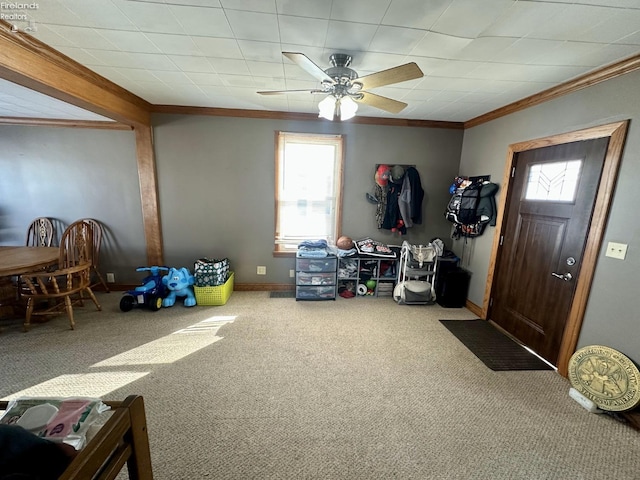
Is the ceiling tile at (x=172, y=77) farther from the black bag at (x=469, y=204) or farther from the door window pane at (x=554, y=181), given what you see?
the door window pane at (x=554, y=181)

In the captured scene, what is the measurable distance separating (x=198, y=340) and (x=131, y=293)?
Answer: 121cm

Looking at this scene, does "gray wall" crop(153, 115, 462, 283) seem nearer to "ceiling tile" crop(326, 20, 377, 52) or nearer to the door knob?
the door knob

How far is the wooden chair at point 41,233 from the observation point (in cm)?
348

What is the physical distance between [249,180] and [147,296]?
1913 millimetres

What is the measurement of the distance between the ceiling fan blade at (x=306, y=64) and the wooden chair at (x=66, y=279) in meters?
2.73

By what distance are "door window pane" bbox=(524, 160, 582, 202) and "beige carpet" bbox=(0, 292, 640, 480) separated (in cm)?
159

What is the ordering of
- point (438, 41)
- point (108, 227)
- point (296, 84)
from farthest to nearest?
point (108, 227)
point (296, 84)
point (438, 41)

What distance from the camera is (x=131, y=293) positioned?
10.2 feet

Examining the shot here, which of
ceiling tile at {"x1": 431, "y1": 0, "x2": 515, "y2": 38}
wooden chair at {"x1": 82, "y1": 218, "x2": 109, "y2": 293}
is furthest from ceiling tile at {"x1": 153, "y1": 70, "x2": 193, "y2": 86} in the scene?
wooden chair at {"x1": 82, "y1": 218, "x2": 109, "y2": 293}

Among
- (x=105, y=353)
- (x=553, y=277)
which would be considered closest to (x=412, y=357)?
(x=553, y=277)

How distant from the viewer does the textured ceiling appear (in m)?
1.43

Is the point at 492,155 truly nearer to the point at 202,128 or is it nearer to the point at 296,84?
the point at 296,84

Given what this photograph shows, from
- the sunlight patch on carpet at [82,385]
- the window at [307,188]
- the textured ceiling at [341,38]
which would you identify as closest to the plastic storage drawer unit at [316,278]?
Answer: the window at [307,188]

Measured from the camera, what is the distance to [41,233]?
3500 millimetres
